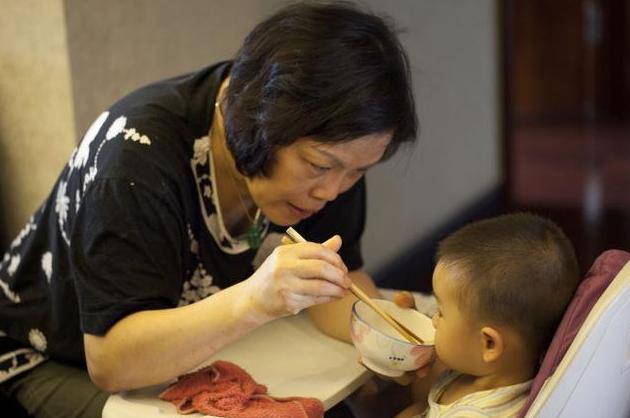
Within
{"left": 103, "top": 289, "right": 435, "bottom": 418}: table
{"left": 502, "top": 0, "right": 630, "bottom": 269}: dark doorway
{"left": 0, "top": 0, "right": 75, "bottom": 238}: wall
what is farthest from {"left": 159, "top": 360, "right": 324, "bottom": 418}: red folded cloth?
{"left": 502, "top": 0, "right": 630, "bottom": 269}: dark doorway

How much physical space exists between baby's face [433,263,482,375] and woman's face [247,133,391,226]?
198mm

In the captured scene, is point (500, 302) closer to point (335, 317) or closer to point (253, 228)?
point (335, 317)

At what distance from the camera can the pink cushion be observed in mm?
1028

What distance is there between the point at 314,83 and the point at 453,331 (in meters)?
0.39

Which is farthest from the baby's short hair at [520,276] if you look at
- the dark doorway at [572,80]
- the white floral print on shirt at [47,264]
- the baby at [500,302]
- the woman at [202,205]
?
the dark doorway at [572,80]

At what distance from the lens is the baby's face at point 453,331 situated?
3.77 feet

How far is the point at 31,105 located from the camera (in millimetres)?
1756

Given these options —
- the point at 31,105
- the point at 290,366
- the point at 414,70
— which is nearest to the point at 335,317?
the point at 290,366

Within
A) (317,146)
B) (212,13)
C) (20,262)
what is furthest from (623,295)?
(212,13)

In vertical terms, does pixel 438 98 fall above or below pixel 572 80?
above

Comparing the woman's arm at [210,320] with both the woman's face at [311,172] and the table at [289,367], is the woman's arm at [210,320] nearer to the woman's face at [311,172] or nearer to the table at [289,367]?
the table at [289,367]


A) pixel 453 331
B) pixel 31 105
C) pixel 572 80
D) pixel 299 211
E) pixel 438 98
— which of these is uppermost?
pixel 31 105

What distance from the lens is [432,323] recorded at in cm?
126

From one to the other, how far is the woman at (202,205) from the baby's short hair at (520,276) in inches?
6.8
